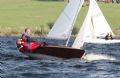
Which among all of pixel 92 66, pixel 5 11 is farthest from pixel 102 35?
pixel 5 11

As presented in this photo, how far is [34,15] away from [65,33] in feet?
208

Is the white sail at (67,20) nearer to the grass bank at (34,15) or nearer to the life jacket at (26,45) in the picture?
the life jacket at (26,45)

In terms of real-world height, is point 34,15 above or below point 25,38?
below

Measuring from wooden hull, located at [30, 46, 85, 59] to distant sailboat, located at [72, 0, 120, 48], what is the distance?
1552 mm

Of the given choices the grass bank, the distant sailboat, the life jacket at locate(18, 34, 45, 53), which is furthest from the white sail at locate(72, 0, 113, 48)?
the grass bank

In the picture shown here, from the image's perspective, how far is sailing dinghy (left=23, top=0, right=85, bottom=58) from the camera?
36.6 metres

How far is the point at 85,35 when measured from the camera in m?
38.5

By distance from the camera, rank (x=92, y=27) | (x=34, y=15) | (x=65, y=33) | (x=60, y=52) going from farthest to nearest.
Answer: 1. (x=34, y=15)
2. (x=92, y=27)
3. (x=65, y=33)
4. (x=60, y=52)

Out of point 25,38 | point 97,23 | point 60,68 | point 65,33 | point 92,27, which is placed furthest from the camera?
point 97,23

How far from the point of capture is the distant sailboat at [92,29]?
3826 cm

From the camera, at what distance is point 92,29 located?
129 ft

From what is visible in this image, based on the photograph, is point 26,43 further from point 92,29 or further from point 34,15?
point 34,15

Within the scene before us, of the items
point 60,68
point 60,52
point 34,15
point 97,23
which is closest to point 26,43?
point 60,52

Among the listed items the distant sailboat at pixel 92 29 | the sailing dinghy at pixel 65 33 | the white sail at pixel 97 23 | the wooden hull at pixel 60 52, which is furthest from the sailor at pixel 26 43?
the white sail at pixel 97 23
